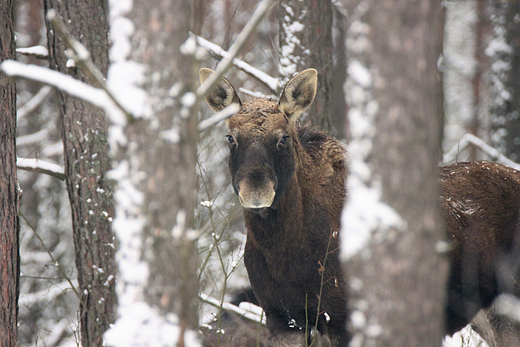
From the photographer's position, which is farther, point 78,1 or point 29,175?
point 29,175

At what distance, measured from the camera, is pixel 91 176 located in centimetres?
488

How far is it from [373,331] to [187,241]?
101 cm

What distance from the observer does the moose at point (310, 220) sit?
432 centimetres

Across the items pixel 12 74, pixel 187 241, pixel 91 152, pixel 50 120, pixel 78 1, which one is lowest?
pixel 187 241

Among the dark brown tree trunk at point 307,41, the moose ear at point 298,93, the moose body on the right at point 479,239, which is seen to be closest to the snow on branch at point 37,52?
the moose ear at point 298,93

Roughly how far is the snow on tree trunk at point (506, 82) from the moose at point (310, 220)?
3843mm

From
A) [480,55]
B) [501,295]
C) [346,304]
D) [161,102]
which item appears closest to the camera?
[161,102]

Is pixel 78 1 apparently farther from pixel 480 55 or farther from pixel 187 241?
pixel 480 55

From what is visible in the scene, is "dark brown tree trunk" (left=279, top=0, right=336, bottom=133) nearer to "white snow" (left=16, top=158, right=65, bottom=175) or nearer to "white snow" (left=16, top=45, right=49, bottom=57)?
"white snow" (left=16, top=45, right=49, bottom=57)

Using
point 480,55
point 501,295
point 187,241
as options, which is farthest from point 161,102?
point 480,55

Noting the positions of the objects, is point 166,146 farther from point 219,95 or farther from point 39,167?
point 39,167

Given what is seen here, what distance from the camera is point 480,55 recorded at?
1775cm

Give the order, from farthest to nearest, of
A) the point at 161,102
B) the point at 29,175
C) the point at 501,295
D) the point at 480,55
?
the point at 480,55
the point at 29,175
the point at 501,295
the point at 161,102

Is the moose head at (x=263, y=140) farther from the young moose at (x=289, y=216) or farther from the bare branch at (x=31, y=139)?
the bare branch at (x=31, y=139)
